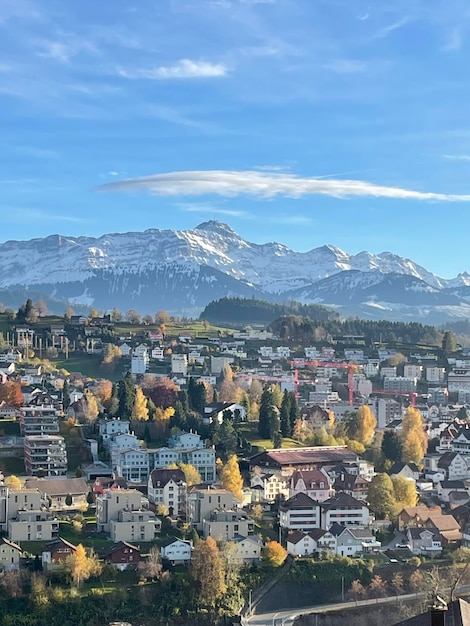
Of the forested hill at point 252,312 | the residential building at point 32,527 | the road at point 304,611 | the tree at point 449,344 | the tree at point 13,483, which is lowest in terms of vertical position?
the road at point 304,611

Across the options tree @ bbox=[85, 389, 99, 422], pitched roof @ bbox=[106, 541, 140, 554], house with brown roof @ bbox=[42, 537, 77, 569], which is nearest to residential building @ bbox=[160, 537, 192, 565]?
pitched roof @ bbox=[106, 541, 140, 554]

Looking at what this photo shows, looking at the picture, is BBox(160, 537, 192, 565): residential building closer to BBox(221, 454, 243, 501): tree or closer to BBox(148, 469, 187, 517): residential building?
BBox(148, 469, 187, 517): residential building

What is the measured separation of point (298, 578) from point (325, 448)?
1118 centimetres

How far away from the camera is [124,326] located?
69000 mm

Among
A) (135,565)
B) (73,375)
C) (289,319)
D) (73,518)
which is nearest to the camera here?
(135,565)

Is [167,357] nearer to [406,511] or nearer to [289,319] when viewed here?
[289,319]

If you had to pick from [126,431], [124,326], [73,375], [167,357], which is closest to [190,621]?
A: [126,431]

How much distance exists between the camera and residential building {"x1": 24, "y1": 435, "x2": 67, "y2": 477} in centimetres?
3328

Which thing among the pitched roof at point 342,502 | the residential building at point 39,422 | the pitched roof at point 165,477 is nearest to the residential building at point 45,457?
the residential building at point 39,422

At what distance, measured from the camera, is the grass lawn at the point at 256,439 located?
38.3 m

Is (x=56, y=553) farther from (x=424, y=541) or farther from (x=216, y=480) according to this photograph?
(x=424, y=541)

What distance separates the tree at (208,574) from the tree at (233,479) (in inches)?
208

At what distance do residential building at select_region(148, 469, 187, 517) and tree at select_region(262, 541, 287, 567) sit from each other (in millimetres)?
4159

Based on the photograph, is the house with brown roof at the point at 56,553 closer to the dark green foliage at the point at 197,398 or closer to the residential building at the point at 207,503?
the residential building at the point at 207,503
